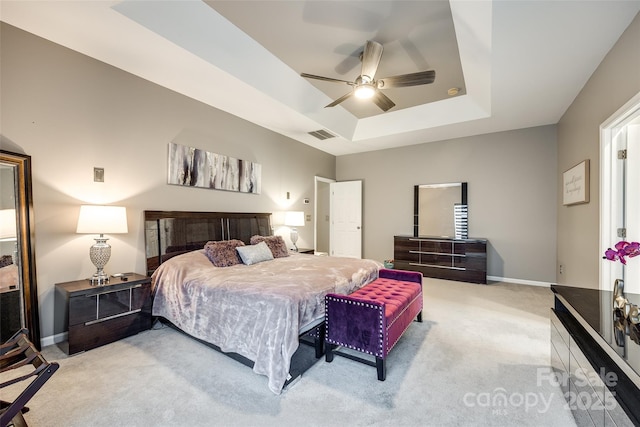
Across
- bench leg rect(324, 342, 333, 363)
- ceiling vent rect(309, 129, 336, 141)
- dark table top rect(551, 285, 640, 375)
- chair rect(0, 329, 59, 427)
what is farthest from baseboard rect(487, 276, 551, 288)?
chair rect(0, 329, 59, 427)

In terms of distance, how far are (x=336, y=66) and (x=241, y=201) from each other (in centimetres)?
244

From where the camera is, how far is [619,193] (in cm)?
267

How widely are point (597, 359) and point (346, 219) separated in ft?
17.8

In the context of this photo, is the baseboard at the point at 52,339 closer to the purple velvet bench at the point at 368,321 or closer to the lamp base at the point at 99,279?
the lamp base at the point at 99,279

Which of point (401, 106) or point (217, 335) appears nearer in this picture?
point (217, 335)

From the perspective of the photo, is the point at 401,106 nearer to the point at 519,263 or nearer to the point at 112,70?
the point at 519,263

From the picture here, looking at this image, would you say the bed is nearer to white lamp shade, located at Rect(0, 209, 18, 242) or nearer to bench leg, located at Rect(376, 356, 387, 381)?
bench leg, located at Rect(376, 356, 387, 381)

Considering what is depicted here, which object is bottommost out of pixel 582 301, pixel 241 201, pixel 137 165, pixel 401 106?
pixel 582 301

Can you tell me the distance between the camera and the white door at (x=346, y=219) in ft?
21.6

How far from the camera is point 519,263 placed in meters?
4.93

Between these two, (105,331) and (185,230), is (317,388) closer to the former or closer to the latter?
(105,331)

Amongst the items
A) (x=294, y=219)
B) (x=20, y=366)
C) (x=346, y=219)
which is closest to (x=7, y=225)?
(x=20, y=366)

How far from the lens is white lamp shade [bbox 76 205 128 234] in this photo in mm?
2521

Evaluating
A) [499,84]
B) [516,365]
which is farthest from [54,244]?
[499,84]
